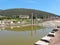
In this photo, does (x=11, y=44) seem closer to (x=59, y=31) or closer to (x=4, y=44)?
(x=4, y=44)

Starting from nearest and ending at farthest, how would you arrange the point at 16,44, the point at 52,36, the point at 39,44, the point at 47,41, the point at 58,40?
the point at 39,44 < the point at 47,41 < the point at 52,36 < the point at 58,40 < the point at 16,44

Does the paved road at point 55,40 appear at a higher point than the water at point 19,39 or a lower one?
higher

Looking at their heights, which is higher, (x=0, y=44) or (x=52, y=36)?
(x=52, y=36)

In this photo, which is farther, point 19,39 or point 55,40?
point 19,39

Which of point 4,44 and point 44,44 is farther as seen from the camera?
point 4,44

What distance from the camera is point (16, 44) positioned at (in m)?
6.70

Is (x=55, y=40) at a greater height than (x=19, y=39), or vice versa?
(x=55, y=40)

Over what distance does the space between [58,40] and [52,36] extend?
2.47 feet

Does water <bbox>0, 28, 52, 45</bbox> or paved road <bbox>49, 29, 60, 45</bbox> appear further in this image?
water <bbox>0, 28, 52, 45</bbox>

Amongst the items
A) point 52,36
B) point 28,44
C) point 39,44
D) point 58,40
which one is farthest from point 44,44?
point 28,44

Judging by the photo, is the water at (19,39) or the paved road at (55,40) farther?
the water at (19,39)

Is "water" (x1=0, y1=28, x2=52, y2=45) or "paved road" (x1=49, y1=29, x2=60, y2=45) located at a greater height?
"paved road" (x1=49, y1=29, x2=60, y2=45)

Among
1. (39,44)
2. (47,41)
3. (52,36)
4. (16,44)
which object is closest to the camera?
(39,44)

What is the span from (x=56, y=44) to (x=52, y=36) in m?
0.32
